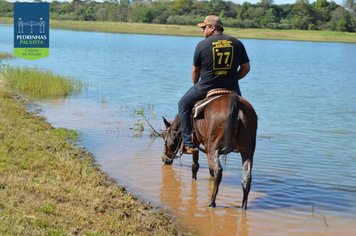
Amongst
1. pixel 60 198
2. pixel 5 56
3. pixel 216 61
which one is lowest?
pixel 5 56

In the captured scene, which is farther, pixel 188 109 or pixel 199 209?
pixel 188 109

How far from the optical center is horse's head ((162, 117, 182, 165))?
10.1 metres

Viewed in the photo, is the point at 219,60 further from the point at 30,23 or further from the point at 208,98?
the point at 30,23

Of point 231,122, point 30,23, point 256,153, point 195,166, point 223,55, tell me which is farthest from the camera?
point 30,23

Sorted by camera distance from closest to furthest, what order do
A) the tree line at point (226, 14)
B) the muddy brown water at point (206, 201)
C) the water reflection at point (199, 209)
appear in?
the water reflection at point (199, 209)
the muddy brown water at point (206, 201)
the tree line at point (226, 14)

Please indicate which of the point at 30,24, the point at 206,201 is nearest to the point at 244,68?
the point at 206,201

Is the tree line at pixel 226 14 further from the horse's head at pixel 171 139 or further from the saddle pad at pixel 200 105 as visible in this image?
the saddle pad at pixel 200 105

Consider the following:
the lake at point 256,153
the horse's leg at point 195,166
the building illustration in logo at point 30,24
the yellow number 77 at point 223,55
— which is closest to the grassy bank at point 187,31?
the building illustration in logo at point 30,24

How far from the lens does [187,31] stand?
83.6m

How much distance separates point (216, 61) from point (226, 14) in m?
93.6

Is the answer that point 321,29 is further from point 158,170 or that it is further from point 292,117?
point 158,170

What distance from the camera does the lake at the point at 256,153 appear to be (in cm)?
839

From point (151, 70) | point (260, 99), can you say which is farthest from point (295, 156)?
point (151, 70)

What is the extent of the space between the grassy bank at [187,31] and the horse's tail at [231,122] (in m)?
73.8
